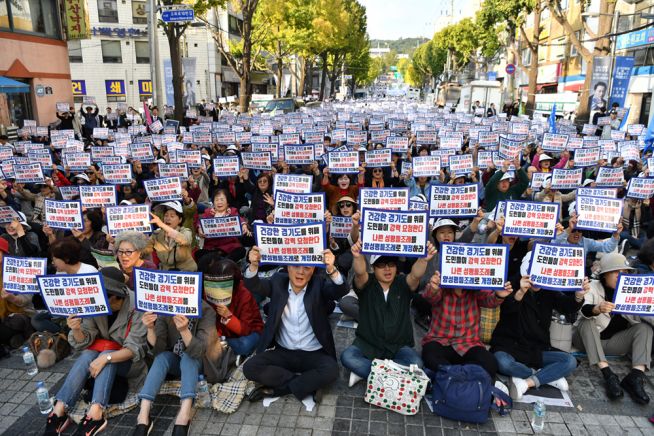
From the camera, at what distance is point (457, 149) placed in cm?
1246

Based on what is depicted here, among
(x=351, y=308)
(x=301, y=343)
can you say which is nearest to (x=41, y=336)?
(x=301, y=343)

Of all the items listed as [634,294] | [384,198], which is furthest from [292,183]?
[634,294]

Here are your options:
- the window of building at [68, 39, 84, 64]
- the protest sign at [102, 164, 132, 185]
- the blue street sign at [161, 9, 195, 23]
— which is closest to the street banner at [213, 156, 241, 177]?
the protest sign at [102, 164, 132, 185]

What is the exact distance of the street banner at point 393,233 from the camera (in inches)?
198

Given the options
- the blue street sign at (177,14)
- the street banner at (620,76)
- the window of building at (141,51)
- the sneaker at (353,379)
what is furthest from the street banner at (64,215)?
the window of building at (141,51)

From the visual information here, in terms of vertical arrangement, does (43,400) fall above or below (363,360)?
below

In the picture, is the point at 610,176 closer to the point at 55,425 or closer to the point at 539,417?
the point at 539,417

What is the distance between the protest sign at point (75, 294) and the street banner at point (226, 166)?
17.7 feet

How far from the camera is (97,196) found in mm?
7723

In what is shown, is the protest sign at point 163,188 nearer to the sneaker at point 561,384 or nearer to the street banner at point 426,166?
the street banner at point 426,166

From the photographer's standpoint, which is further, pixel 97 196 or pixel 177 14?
pixel 177 14

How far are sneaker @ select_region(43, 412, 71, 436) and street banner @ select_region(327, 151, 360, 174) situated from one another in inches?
253

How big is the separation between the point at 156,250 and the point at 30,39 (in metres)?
22.4

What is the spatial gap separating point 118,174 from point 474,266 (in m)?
7.33
